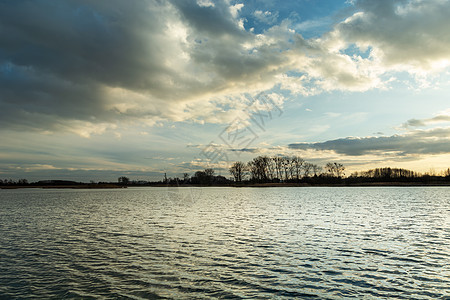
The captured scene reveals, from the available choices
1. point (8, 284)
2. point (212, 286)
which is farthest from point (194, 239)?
point (8, 284)

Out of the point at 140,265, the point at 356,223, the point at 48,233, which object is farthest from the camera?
the point at 356,223

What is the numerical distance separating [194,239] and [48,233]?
15184 mm

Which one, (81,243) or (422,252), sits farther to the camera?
(81,243)

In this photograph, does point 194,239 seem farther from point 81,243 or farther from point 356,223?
point 356,223

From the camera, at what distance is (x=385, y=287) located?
43.2ft

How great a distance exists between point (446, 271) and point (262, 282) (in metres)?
10.6

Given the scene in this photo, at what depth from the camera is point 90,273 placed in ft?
50.3

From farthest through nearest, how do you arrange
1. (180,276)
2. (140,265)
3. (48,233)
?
(48,233) → (140,265) → (180,276)

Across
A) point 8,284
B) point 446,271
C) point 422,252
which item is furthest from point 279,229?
A: point 8,284

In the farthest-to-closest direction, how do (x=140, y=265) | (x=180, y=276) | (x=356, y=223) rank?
(x=356, y=223)
(x=140, y=265)
(x=180, y=276)

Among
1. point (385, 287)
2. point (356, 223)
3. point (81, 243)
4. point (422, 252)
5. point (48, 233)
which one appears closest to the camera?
point (385, 287)

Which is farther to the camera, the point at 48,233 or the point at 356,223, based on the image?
the point at 356,223

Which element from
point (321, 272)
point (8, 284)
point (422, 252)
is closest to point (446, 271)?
point (422, 252)

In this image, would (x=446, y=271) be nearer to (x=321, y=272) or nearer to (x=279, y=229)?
(x=321, y=272)
